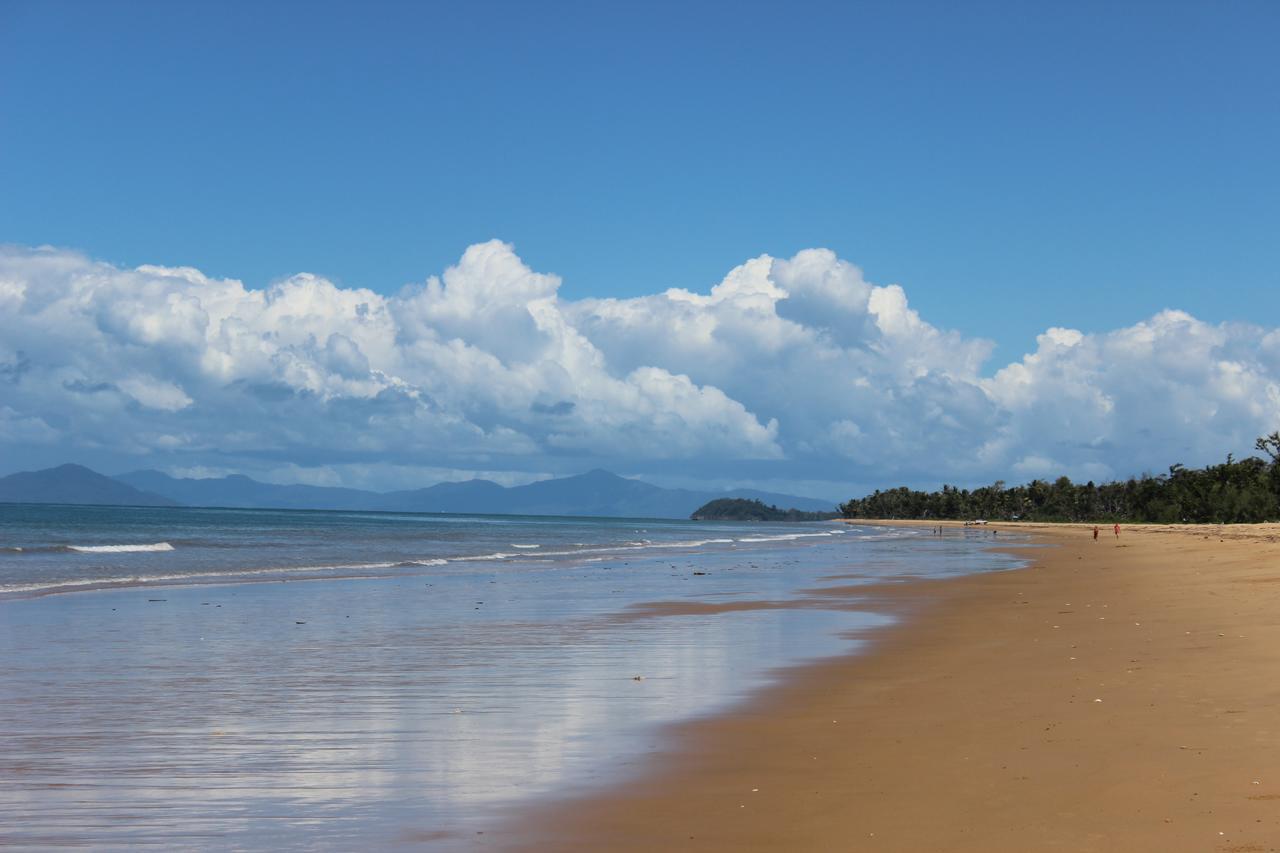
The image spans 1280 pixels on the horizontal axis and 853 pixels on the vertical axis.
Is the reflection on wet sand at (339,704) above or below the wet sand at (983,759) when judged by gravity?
below

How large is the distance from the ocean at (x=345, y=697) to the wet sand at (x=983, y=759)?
2.42 ft

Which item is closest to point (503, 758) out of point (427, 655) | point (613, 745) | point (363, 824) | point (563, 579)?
point (613, 745)

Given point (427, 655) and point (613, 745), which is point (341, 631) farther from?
point (613, 745)

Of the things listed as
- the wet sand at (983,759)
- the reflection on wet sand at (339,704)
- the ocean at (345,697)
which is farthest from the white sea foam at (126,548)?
the wet sand at (983,759)

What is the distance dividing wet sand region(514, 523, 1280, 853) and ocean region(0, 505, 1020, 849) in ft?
2.42

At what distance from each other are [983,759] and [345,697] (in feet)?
26.2

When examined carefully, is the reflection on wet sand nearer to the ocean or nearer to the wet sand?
the ocean

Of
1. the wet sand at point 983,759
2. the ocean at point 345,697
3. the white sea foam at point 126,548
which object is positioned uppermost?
the wet sand at point 983,759

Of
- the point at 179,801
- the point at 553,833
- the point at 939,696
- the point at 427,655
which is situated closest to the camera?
the point at 553,833

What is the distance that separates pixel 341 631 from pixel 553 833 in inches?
586

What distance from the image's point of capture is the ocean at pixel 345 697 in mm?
8492

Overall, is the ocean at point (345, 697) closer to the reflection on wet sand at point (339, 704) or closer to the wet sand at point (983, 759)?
the reflection on wet sand at point (339, 704)

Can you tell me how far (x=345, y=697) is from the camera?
1384 cm

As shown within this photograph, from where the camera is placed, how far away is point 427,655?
59.2ft
